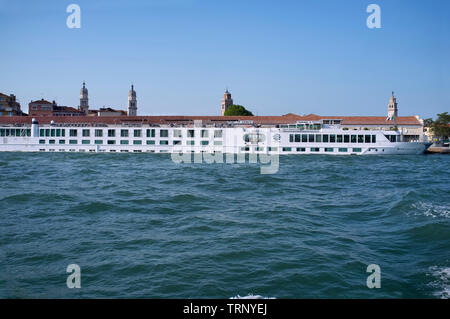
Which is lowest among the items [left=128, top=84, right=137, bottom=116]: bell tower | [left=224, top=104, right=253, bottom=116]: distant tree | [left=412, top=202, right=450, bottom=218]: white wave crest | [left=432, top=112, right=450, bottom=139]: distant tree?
[left=412, top=202, right=450, bottom=218]: white wave crest

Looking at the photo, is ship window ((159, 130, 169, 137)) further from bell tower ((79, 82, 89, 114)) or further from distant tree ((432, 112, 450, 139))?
bell tower ((79, 82, 89, 114))

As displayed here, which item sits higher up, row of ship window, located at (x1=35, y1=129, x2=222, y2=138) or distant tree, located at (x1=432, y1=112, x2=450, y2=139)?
distant tree, located at (x1=432, y1=112, x2=450, y2=139)

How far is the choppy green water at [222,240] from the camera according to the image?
6.51 metres

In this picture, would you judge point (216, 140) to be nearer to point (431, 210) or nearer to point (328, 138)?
point (328, 138)

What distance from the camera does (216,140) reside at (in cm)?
3894

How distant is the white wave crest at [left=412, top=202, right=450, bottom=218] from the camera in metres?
11.4

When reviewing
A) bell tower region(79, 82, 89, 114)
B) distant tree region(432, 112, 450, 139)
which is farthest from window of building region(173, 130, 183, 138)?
bell tower region(79, 82, 89, 114)

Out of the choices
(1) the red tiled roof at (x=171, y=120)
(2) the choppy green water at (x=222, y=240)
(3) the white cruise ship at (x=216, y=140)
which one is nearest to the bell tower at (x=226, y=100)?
(1) the red tiled roof at (x=171, y=120)

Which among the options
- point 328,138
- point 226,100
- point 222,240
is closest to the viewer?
point 222,240

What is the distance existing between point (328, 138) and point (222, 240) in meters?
31.8

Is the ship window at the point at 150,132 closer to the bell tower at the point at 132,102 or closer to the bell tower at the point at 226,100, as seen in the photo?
the bell tower at the point at 132,102

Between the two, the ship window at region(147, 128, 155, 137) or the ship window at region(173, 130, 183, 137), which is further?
the ship window at region(147, 128, 155, 137)

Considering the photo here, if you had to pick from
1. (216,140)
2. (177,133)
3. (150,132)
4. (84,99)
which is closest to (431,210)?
(216,140)
